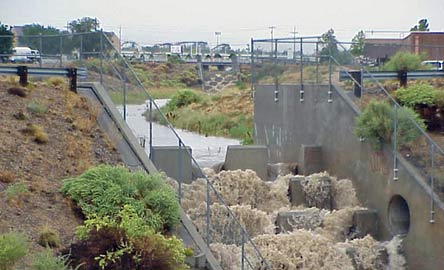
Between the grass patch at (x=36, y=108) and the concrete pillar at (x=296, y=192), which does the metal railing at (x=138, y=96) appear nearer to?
the grass patch at (x=36, y=108)

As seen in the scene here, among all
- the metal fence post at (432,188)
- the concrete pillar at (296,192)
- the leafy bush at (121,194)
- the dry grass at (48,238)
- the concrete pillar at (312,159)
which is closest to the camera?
the dry grass at (48,238)

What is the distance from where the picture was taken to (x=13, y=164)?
1770 centimetres

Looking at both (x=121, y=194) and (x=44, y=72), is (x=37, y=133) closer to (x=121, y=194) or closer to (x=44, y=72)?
(x=121, y=194)

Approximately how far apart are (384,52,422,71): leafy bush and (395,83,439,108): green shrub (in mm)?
2574

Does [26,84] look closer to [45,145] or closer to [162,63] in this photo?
[45,145]

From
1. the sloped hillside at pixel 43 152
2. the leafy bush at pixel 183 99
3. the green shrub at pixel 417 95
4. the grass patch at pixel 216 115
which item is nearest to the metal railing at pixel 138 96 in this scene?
the sloped hillside at pixel 43 152

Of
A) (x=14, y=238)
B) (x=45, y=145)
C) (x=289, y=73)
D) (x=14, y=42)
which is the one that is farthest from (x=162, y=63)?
(x=14, y=238)

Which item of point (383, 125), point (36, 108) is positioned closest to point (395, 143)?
point (383, 125)

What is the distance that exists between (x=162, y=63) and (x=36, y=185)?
272 ft

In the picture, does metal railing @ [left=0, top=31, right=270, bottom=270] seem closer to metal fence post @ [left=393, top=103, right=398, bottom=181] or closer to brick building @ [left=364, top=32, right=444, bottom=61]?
metal fence post @ [left=393, top=103, right=398, bottom=181]

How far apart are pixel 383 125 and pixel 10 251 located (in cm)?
1296

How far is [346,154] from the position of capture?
24.8 m

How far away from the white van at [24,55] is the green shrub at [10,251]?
17272 mm

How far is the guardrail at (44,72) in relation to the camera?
909 inches
